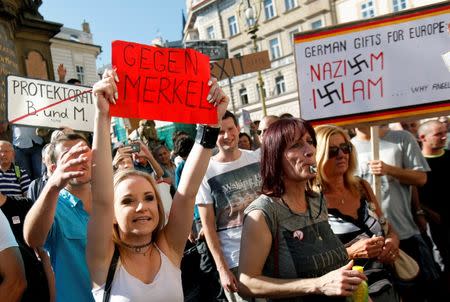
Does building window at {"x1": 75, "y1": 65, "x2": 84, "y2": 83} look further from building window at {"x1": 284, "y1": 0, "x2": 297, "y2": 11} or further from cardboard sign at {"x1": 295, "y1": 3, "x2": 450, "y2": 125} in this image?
cardboard sign at {"x1": 295, "y1": 3, "x2": 450, "y2": 125}

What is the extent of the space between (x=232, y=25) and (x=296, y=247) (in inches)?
1480

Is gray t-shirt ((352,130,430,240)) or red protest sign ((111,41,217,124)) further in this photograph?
gray t-shirt ((352,130,430,240))

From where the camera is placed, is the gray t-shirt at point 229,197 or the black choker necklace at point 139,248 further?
the gray t-shirt at point 229,197

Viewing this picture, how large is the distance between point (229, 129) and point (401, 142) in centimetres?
140

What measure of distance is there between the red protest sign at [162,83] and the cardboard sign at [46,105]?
157 centimetres

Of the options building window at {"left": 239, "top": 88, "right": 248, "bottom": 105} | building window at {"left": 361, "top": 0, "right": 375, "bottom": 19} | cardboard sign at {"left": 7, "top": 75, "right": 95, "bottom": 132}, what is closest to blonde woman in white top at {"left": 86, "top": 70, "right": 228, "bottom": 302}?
cardboard sign at {"left": 7, "top": 75, "right": 95, "bottom": 132}

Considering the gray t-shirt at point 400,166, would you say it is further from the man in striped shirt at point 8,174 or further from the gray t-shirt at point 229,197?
the man in striped shirt at point 8,174

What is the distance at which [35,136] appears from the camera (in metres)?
7.19

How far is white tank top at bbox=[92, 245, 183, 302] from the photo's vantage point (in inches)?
71.8

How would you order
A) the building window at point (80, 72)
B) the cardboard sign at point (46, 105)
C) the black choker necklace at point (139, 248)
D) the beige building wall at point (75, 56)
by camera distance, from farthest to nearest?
the building window at point (80, 72), the beige building wall at point (75, 56), the cardboard sign at point (46, 105), the black choker necklace at point (139, 248)

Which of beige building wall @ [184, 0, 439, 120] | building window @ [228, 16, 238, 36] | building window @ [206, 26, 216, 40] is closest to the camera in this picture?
beige building wall @ [184, 0, 439, 120]

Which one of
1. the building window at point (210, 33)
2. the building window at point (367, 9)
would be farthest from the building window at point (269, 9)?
the building window at point (367, 9)

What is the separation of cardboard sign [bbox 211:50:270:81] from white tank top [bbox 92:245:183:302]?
8.31 metres

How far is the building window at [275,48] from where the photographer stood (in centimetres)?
3525
